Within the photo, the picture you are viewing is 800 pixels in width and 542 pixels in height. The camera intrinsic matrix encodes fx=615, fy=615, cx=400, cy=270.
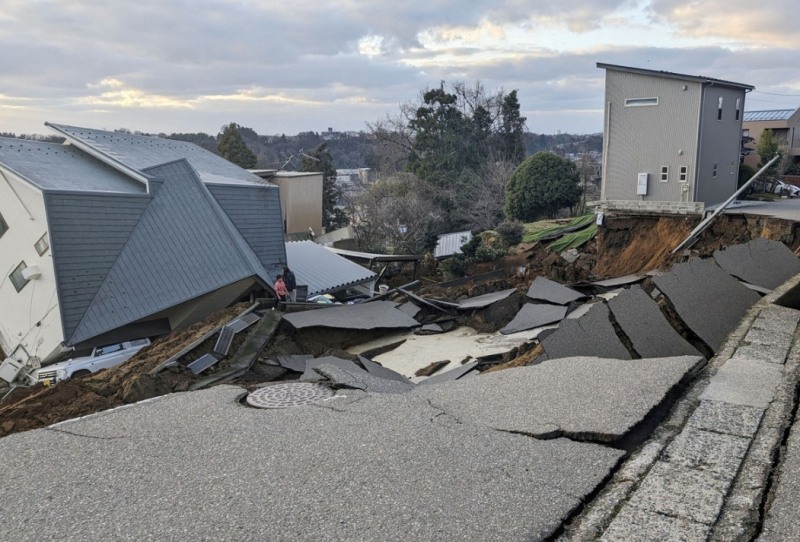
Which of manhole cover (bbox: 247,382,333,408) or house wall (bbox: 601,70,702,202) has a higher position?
house wall (bbox: 601,70,702,202)

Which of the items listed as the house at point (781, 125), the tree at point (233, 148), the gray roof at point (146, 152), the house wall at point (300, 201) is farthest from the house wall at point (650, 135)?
the tree at point (233, 148)

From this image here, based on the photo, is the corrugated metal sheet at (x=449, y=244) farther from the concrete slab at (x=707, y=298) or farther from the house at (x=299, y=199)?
the concrete slab at (x=707, y=298)

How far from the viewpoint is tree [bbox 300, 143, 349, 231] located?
159 ft

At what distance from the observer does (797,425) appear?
4.81 metres

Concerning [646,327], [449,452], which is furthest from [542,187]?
[449,452]

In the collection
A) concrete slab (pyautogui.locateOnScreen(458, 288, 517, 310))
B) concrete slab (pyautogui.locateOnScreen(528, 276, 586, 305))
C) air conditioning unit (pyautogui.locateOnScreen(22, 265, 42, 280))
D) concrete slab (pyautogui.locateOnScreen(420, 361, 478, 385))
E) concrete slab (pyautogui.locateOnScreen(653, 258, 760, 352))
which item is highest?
concrete slab (pyautogui.locateOnScreen(653, 258, 760, 352))

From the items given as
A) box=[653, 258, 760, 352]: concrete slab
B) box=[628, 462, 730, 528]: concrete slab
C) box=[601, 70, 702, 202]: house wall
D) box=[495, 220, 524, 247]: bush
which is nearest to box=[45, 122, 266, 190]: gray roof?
box=[495, 220, 524, 247]: bush

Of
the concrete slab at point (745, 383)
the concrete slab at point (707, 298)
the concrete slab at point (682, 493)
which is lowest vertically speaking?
the concrete slab at point (682, 493)

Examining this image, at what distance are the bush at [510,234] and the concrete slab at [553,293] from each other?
11.9 m

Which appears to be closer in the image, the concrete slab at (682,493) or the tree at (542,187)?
the concrete slab at (682,493)

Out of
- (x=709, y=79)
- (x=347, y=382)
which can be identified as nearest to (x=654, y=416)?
(x=347, y=382)

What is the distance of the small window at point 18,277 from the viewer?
14954 millimetres

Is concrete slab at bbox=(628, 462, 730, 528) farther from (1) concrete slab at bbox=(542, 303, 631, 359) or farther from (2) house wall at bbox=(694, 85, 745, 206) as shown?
(2) house wall at bbox=(694, 85, 745, 206)

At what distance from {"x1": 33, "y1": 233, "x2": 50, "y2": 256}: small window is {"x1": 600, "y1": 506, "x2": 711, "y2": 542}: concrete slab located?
47.4 feet
